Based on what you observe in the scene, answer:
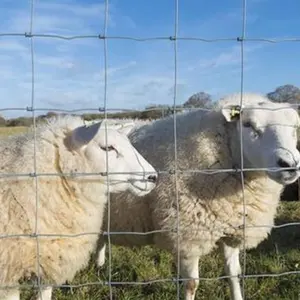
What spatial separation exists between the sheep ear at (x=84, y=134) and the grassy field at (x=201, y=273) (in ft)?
4.75

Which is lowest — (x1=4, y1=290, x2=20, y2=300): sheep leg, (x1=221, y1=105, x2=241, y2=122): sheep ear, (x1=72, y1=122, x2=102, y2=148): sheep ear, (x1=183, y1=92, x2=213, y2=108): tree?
(x1=4, y1=290, x2=20, y2=300): sheep leg

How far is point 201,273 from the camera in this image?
4.91m

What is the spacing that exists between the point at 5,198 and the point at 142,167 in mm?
896

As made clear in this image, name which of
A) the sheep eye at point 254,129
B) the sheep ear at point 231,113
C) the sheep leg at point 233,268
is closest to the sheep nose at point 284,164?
the sheep eye at point 254,129

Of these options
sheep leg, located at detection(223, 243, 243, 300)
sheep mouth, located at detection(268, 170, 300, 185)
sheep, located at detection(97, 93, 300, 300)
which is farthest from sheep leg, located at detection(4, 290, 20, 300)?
sheep mouth, located at detection(268, 170, 300, 185)

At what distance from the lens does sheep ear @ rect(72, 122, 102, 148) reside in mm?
3493

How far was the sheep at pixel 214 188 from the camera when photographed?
13.5 ft

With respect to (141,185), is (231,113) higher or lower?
higher

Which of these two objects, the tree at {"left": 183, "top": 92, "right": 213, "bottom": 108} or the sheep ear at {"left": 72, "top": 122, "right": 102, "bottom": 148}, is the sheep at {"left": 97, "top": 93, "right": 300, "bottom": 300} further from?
the sheep ear at {"left": 72, "top": 122, "right": 102, "bottom": 148}

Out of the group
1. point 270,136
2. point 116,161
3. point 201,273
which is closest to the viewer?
point 116,161

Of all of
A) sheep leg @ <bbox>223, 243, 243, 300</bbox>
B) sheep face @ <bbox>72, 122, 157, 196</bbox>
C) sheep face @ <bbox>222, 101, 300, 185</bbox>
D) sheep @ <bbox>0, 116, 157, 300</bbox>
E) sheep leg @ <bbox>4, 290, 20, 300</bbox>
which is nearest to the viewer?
sheep @ <bbox>0, 116, 157, 300</bbox>

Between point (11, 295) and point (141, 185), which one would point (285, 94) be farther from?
point (11, 295)

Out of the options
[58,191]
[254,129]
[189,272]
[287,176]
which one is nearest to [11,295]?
[58,191]

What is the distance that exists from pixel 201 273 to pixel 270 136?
1556 millimetres
